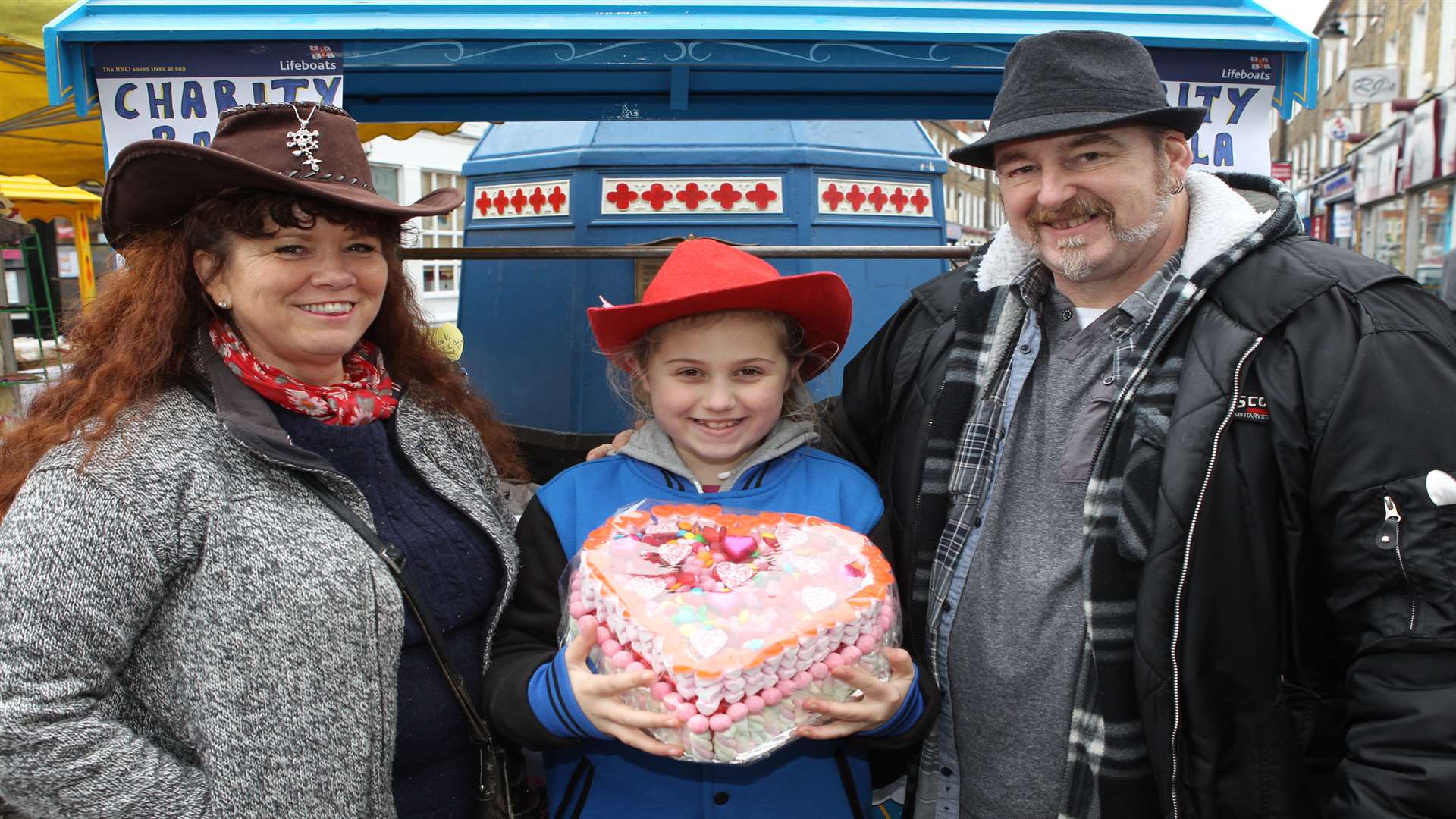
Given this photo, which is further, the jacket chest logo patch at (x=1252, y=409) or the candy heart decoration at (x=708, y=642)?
the jacket chest logo patch at (x=1252, y=409)

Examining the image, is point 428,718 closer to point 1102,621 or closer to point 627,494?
point 627,494

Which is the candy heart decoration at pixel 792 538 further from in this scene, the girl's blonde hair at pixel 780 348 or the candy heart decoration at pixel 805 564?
the girl's blonde hair at pixel 780 348

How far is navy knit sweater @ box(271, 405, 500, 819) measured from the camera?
170cm

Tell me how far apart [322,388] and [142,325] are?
30 centimetres

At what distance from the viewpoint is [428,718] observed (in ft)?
5.62

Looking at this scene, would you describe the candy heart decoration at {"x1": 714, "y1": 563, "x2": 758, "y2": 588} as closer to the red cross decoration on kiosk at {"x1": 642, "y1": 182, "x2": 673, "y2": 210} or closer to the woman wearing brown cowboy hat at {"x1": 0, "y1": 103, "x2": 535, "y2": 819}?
the woman wearing brown cowboy hat at {"x1": 0, "y1": 103, "x2": 535, "y2": 819}

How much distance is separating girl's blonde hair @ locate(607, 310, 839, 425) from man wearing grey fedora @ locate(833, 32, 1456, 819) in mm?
279

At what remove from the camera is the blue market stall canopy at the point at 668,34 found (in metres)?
2.79

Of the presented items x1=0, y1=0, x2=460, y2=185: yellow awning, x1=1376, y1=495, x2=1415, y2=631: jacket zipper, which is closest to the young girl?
x1=1376, y1=495, x2=1415, y2=631: jacket zipper

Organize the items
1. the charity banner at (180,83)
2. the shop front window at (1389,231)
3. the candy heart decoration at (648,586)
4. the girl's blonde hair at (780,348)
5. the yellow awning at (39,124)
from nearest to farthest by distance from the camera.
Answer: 1. the candy heart decoration at (648,586)
2. the girl's blonde hair at (780,348)
3. the charity banner at (180,83)
4. the yellow awning at (39,124)
5. the shop front window at (1389,231)

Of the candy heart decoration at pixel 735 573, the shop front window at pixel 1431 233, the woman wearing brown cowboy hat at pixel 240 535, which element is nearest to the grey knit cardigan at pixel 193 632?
the woman wearing brown cowboy hat at pixel 240 535

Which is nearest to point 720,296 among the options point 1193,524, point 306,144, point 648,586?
point 648,586

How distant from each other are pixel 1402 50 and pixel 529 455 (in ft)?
69.6

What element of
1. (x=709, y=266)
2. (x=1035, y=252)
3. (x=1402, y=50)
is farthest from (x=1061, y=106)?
(x=1402, y=50)
